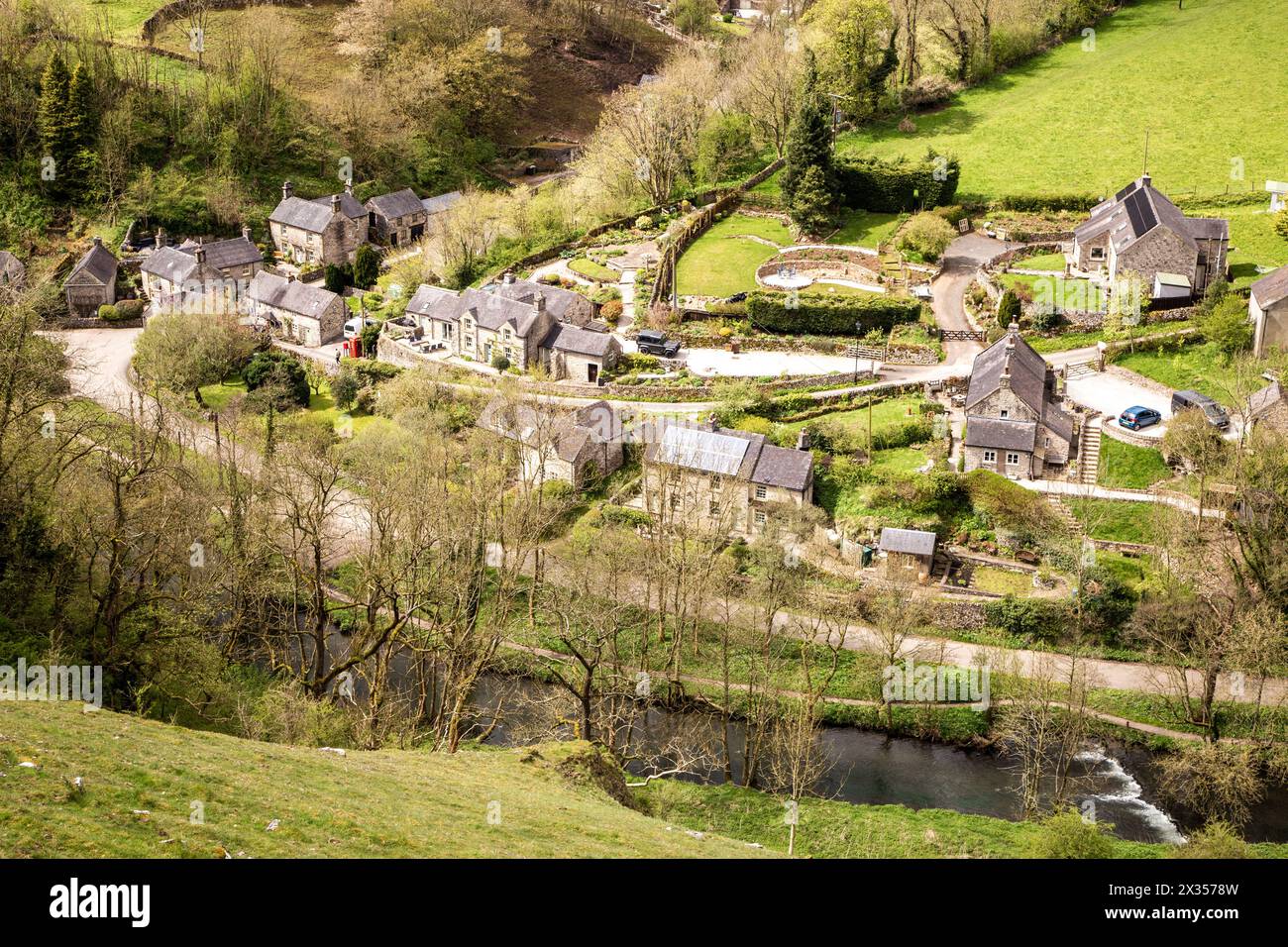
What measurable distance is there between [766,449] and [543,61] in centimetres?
8757

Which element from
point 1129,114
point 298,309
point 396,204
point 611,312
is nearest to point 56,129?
point 396,204

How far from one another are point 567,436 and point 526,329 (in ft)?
35.1

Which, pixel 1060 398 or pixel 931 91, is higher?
pixel 931 91

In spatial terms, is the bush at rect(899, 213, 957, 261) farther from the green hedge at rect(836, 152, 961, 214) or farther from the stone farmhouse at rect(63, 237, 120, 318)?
the stone farmhouse at rect(63, 237, 120, 318)

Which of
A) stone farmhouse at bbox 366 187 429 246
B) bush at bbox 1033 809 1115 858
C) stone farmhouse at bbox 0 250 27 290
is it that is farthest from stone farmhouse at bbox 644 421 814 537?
stone farmhouse at bbox 0 250 27 290

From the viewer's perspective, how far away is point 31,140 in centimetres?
9919

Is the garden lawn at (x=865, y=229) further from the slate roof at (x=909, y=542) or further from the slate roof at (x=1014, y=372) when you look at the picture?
the slate roof at (x=909, y=542)

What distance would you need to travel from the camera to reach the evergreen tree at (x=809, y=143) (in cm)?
8788

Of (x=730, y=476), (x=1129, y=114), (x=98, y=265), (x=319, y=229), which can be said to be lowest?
(x=730, y=476)

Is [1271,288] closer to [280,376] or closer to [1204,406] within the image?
[1204,406]

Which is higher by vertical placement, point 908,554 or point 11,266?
point 11,266

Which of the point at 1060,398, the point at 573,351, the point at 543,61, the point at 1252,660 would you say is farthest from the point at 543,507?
the point at 543,61

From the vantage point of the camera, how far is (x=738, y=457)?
64062 mm
